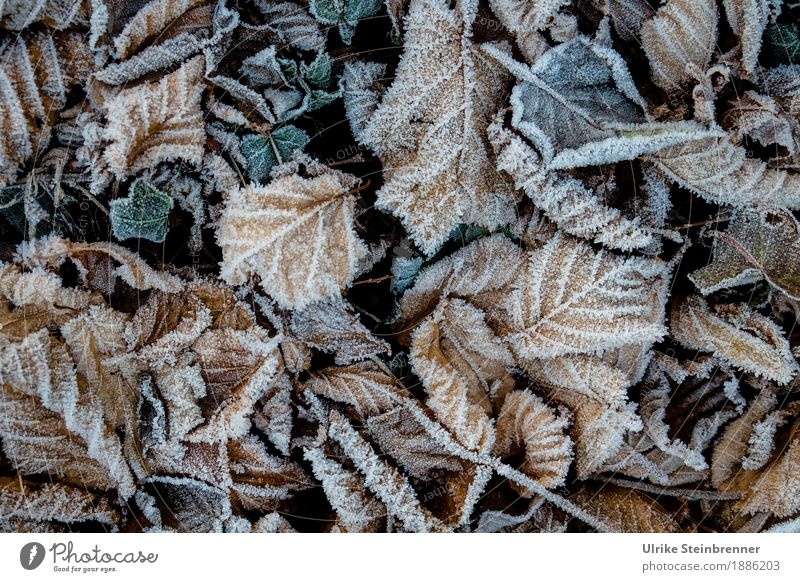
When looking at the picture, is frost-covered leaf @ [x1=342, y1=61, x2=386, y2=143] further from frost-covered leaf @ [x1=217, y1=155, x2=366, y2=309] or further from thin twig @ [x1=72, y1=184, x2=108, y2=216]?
thin twig @ [x1=72, y1=184, x2=108, y2=216]

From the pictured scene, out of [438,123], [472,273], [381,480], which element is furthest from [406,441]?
[438,123]

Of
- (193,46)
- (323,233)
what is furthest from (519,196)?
(193,46)

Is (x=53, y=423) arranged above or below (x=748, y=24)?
below

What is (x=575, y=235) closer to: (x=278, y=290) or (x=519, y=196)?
(x=519, y=196)

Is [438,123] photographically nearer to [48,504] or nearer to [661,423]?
[661,423]

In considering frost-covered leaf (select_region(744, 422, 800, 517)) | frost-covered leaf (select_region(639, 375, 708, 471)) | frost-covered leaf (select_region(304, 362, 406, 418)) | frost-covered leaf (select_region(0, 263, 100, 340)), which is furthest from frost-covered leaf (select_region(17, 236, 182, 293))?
frost-covered leaf (select_region(744, 422, 800, 517))

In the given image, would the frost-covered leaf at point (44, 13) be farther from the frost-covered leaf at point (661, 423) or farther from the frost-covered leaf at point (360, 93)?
the frost-covered leaf at point (661, 423)
